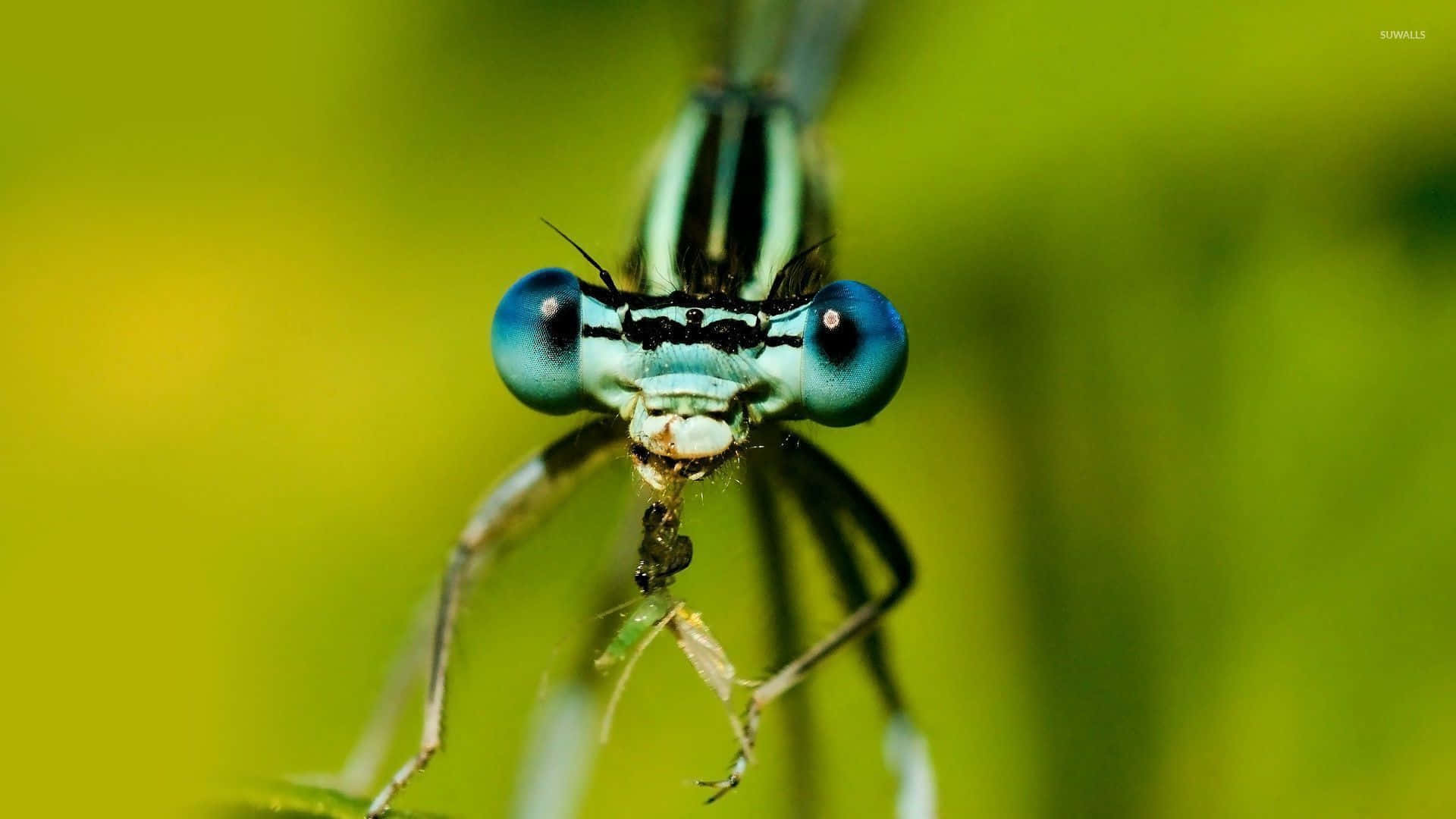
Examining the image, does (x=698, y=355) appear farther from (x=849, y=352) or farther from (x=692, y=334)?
(x=849, y=352)

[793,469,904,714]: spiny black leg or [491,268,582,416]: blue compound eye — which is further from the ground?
[491,268,582,416]: blue compound eye

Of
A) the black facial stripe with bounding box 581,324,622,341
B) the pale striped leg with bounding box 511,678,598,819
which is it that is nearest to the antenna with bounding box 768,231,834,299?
the black facial stripe with bounding box 581,324,622,341

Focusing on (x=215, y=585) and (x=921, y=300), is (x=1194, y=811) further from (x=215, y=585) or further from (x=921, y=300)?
(x=215, y=585)

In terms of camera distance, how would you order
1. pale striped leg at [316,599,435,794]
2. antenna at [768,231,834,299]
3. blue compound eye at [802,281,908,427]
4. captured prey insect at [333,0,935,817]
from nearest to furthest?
captured prey insect at [333,0,935,817] < blue compound eye at [802,281,908,427] < antenna at [768,231,834,299] < pale striped leg at [316,599,435,794]

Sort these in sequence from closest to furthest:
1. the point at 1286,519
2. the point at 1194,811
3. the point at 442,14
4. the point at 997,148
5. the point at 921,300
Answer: the point at 1194,811 < the point at 1286,519 < the point at 921,300 < the point at 997,148 < the point at 442,14

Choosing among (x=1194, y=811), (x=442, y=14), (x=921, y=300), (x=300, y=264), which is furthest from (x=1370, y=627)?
(x=442, y=14)

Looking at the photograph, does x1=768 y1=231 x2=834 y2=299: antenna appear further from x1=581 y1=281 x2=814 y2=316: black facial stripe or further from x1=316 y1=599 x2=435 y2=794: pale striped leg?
x1=316 y1=599 x2=435 y2=794: pale striped leg
